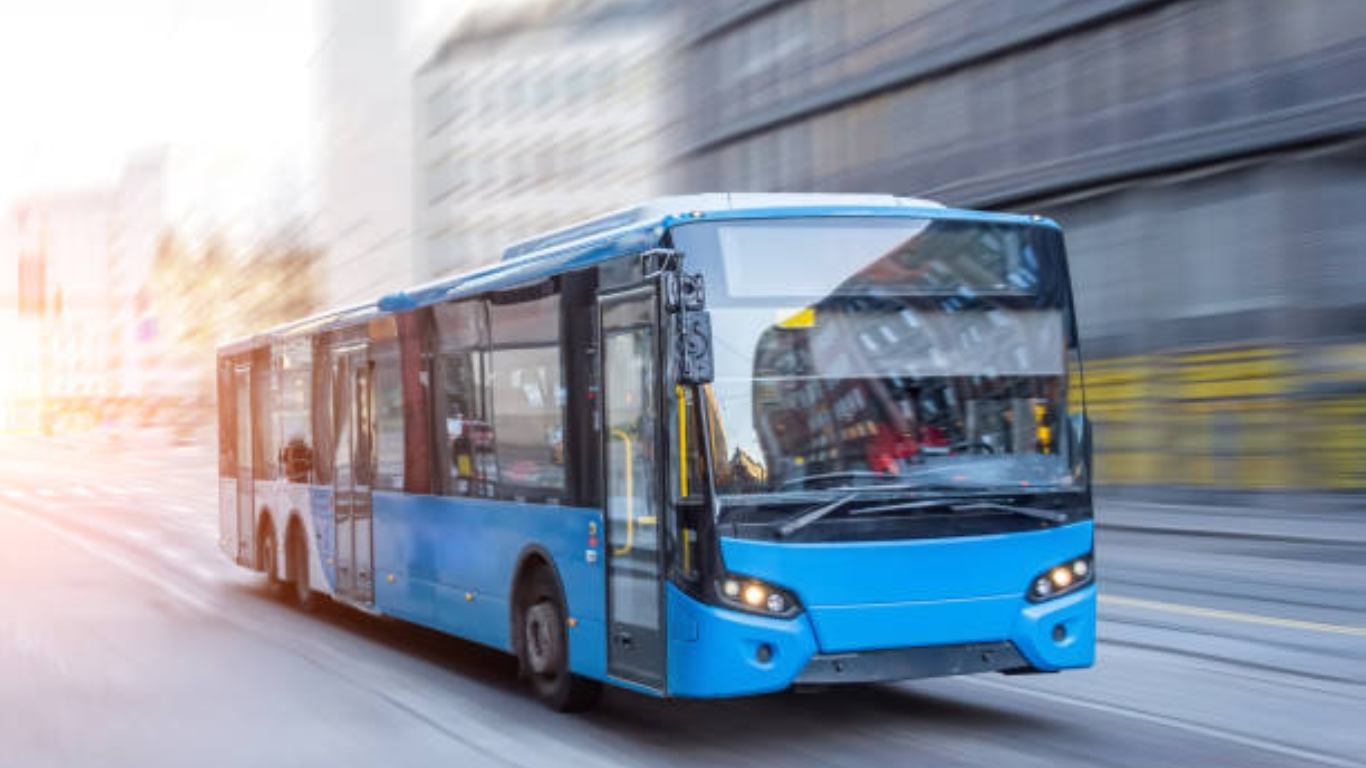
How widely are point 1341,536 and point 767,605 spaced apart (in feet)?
46.2

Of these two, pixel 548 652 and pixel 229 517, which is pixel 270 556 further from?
pixel 548 652

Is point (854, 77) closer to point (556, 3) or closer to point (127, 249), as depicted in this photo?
point (556, 3)

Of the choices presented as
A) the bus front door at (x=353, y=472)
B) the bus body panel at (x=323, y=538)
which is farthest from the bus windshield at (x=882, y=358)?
the bus body panel at (x=323, y=538)

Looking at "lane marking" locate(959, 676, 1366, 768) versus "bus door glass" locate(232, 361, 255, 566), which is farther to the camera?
"bus door glass" locate(232, 361, 255, 566)

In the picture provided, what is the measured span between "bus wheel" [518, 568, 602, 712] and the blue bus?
0.02 m

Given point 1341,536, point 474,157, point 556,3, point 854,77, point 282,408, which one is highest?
point 556,3

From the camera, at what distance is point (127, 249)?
155 m

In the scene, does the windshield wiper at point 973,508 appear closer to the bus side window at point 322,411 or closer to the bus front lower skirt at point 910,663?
the bus front lower skirt at point 910,663

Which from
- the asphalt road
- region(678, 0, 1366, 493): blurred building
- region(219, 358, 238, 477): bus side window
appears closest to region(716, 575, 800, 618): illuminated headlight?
the asphalt road

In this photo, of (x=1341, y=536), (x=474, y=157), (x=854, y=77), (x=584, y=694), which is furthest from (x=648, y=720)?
(x=474, y=157)

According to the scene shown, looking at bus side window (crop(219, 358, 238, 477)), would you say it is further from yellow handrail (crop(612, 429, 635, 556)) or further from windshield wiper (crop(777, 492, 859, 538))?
windshield wiper (crop(777, 492, 859, 538))

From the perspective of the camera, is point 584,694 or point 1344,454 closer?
point 584,694

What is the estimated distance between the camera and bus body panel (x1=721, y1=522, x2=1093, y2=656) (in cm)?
745

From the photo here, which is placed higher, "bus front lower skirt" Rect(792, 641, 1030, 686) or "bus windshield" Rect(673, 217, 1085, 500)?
"bus windshield" Rect(673, 217, 1085, 500)
